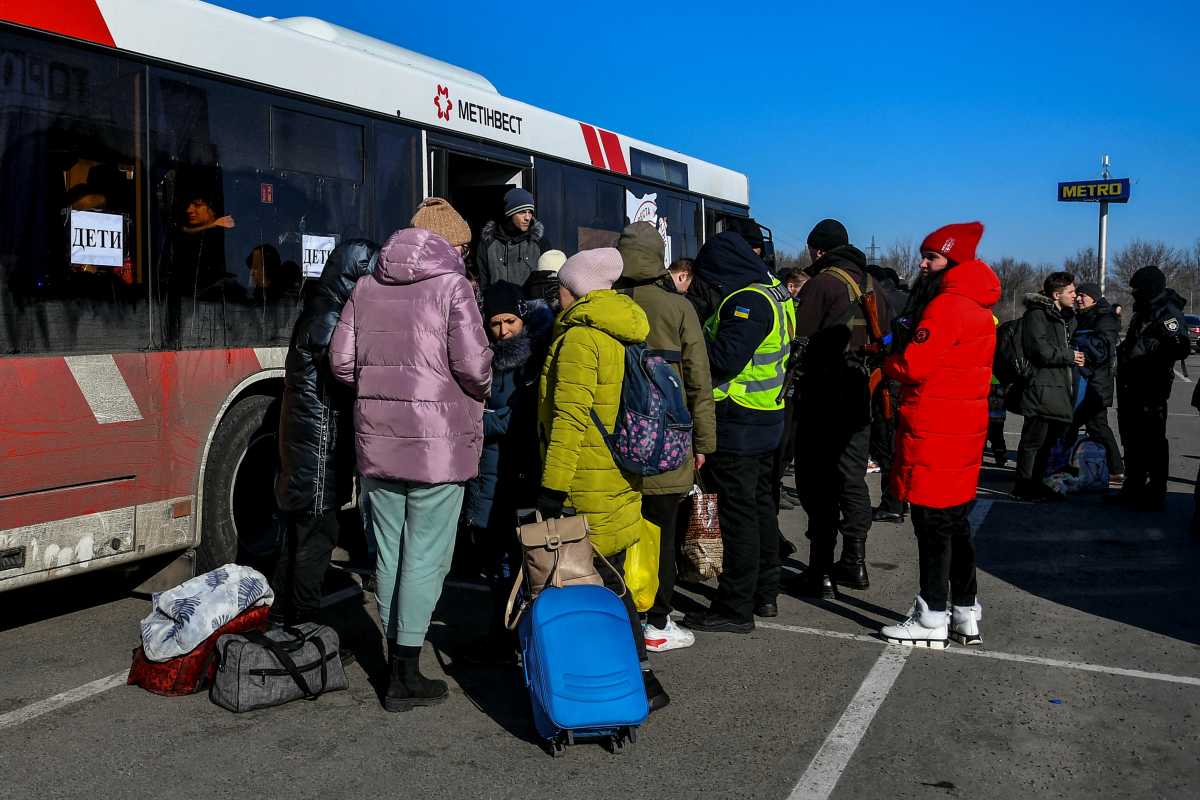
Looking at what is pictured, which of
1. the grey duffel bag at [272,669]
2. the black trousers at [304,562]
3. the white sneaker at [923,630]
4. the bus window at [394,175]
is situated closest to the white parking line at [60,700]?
the grey duffel bag at [272,669]

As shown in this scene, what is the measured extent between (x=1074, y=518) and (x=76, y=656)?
7.21 m

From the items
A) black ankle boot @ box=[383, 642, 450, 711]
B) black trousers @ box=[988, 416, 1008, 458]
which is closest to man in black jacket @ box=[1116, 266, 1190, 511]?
black trousers @ box=[988, 416, 1008, 458]

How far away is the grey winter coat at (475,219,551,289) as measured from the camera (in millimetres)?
8141

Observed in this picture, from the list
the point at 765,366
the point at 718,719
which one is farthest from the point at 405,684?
the point at 765,366

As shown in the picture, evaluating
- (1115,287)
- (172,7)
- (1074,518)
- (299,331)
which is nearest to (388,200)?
(172,7)

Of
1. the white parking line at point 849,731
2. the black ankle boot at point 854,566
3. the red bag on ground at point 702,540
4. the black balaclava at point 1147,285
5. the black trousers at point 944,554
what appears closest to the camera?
the white parking line at point 849,731

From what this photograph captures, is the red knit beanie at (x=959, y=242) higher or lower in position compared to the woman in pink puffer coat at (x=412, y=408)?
higher

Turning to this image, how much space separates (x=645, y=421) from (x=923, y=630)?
1.92 metres

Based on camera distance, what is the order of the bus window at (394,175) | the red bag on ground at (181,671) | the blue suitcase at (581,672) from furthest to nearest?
1. the bus window at (394,175)
2. the red bag on ground at (181,671)
3. the blue suitcase at (581,672)

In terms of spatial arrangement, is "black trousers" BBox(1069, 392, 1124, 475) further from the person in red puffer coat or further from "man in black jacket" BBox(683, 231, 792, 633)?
"man in black jacket" BBox(683, 231, 792, 633)

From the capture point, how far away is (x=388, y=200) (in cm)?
728

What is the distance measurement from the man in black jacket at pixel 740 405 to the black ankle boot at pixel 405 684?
5.36 ft

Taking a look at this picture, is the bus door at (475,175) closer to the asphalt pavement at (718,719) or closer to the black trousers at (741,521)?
the asphalt pavement at (718,719)

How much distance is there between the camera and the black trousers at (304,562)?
4910mm
